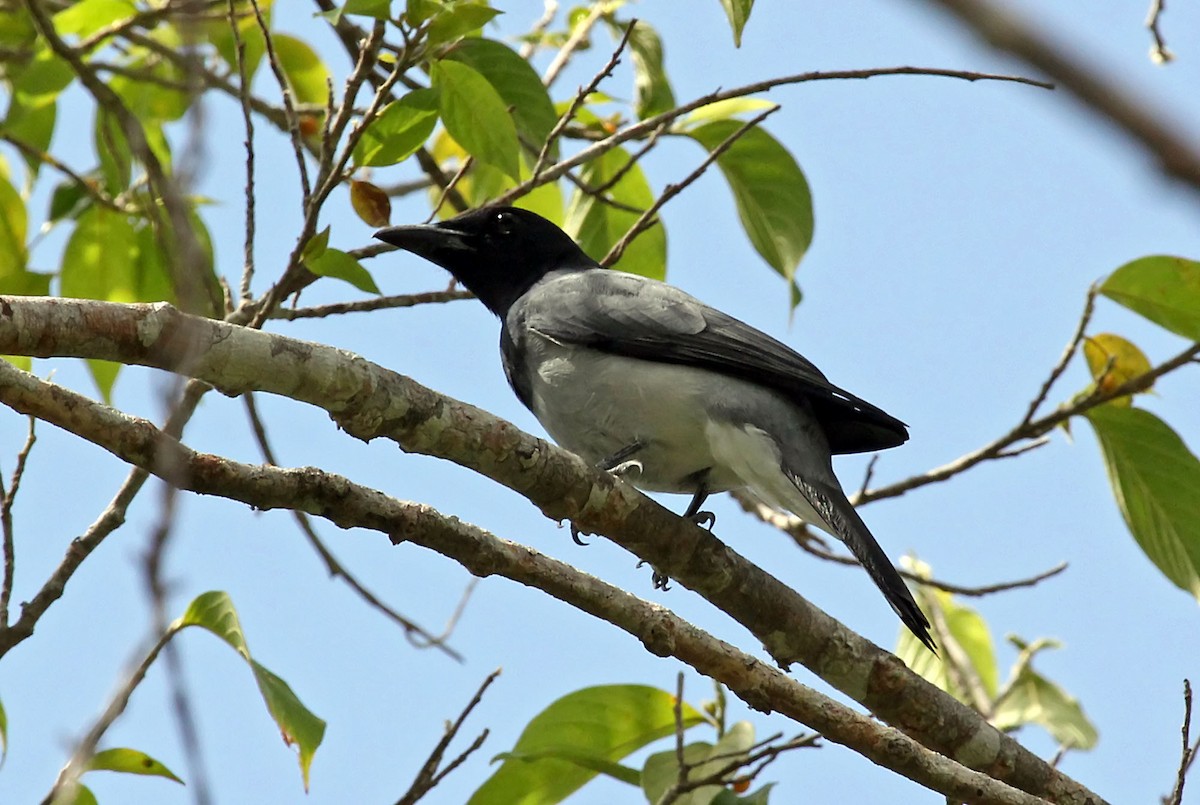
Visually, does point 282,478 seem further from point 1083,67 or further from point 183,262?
point 1083,67

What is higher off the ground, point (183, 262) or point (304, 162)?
point (304, 162)

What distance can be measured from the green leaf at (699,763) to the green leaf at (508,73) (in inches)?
84.6

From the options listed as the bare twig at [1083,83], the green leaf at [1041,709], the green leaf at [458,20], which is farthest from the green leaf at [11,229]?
the bare twig at [1083,83]

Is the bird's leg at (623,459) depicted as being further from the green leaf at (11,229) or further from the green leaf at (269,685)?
the green leaf at (11,229)

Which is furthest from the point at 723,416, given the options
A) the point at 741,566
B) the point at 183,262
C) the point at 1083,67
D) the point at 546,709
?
the point at 1083,67

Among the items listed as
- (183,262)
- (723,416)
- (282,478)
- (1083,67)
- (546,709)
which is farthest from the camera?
(723,416)

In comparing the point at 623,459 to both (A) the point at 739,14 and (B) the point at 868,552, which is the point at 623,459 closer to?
(B) the point at 868,552

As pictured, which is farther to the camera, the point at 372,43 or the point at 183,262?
the point at 372,43

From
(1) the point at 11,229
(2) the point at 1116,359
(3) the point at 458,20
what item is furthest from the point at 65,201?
(2) the point at 1116,359

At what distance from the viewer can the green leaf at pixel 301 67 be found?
20.5 feet

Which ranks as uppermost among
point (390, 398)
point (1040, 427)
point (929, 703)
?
point (1040, 427)

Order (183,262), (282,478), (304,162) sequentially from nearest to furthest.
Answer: (183,262), (282,478), (304,162)

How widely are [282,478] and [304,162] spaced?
120 cm

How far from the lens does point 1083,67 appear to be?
0.67 meters
